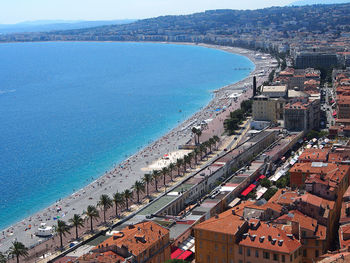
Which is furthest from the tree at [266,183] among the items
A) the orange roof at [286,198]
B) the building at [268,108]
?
the building at [268,108]

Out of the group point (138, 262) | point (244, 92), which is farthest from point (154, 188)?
point (244, 92)

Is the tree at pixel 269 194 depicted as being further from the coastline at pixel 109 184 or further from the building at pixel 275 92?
the building at pixel 275 92

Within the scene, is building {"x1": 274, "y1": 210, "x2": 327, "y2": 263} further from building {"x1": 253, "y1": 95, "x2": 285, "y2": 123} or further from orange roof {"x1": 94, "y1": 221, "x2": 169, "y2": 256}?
building {"x1": 253, "y1": 95, "x2": 285, "y2": 123}

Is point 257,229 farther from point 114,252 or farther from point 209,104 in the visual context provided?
point 209,104

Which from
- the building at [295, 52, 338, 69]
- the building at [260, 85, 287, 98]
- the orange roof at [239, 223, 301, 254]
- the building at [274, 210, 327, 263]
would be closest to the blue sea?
the building at [260, 85, 287, 98]

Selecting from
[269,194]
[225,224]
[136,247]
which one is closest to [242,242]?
[225,224]

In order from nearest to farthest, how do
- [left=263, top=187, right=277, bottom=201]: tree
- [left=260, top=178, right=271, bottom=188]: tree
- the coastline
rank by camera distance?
[left=263, top=187, right=277, bottom=201]: tree
[left=260, top=178, right=271, bottom=188]: tree
the coastline
